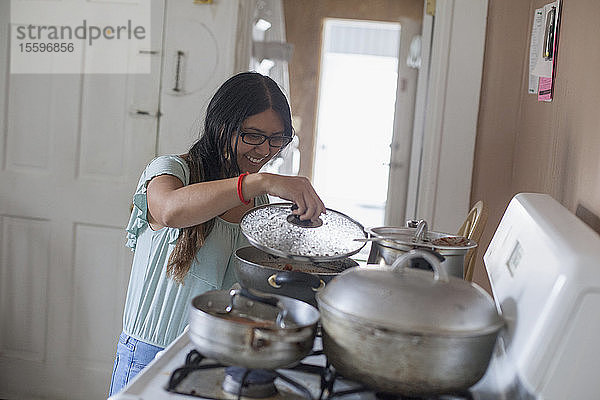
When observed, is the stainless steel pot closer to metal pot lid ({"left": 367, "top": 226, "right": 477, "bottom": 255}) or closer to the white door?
metal pot lid ({"left": 367, "top": 226, "right": 477, "bottom": 255})

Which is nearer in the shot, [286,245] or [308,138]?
[286,245]

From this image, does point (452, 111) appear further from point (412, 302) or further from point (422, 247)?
point (412, 302)

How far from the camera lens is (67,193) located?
2967mm

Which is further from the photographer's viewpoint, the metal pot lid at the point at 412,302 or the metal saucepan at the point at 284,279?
the metal saucepan at the point at 284,279

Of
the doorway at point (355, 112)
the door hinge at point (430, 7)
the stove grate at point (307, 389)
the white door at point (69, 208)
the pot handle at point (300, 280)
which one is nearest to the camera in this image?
the stove grate at point (307, 389)

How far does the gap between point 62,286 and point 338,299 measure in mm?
2397

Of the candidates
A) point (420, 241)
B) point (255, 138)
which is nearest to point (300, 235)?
point (420, 241)

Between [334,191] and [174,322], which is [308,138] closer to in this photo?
[334,191]

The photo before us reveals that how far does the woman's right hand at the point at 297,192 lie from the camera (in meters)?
1.24

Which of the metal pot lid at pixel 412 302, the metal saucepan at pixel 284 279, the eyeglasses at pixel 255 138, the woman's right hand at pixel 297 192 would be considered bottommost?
the metal saucepan at pixel 284 279

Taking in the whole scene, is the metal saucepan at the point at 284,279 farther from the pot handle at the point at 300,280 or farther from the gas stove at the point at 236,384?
the gas stove at the point at 236,384

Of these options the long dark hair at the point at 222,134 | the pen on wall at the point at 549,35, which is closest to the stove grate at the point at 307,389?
the long dark hair at the point at 222,134

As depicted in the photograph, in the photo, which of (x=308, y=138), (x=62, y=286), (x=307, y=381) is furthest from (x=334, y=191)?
(x=307, y=381)

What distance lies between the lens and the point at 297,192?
4.07ft
